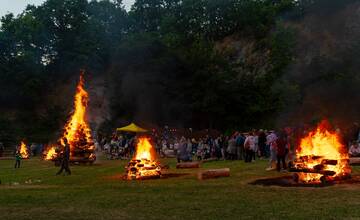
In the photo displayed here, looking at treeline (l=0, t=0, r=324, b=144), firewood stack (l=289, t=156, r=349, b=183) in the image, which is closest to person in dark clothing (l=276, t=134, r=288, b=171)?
firewood stack (l=289, t=156, r=349, b=183)

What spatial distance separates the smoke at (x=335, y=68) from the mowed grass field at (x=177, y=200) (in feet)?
44.0

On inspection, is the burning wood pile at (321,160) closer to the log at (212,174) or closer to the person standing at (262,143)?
the log at (212,174)

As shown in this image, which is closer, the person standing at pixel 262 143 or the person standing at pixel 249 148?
the person standing at pixel 249 148

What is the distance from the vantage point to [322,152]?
68.6 ft

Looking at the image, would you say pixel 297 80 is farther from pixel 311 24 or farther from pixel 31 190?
pixel 31 190

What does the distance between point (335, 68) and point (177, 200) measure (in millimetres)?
24001

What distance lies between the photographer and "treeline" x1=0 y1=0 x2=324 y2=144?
62500 millimetres

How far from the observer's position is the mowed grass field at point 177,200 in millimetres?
12734

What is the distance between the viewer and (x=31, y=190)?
1952 cm

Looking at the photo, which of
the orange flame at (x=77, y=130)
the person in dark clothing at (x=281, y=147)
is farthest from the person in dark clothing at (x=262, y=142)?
the orange flame at (x=77, y=130)

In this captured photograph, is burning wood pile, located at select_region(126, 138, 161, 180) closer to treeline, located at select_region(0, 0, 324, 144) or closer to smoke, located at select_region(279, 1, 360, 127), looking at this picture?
smoke, located at select_region(279, 1, 360, 127)

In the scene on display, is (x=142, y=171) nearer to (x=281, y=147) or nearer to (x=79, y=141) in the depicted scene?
(x=281, y=147)

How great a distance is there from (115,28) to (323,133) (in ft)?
211

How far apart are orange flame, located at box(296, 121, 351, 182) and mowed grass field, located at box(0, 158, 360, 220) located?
183cm
